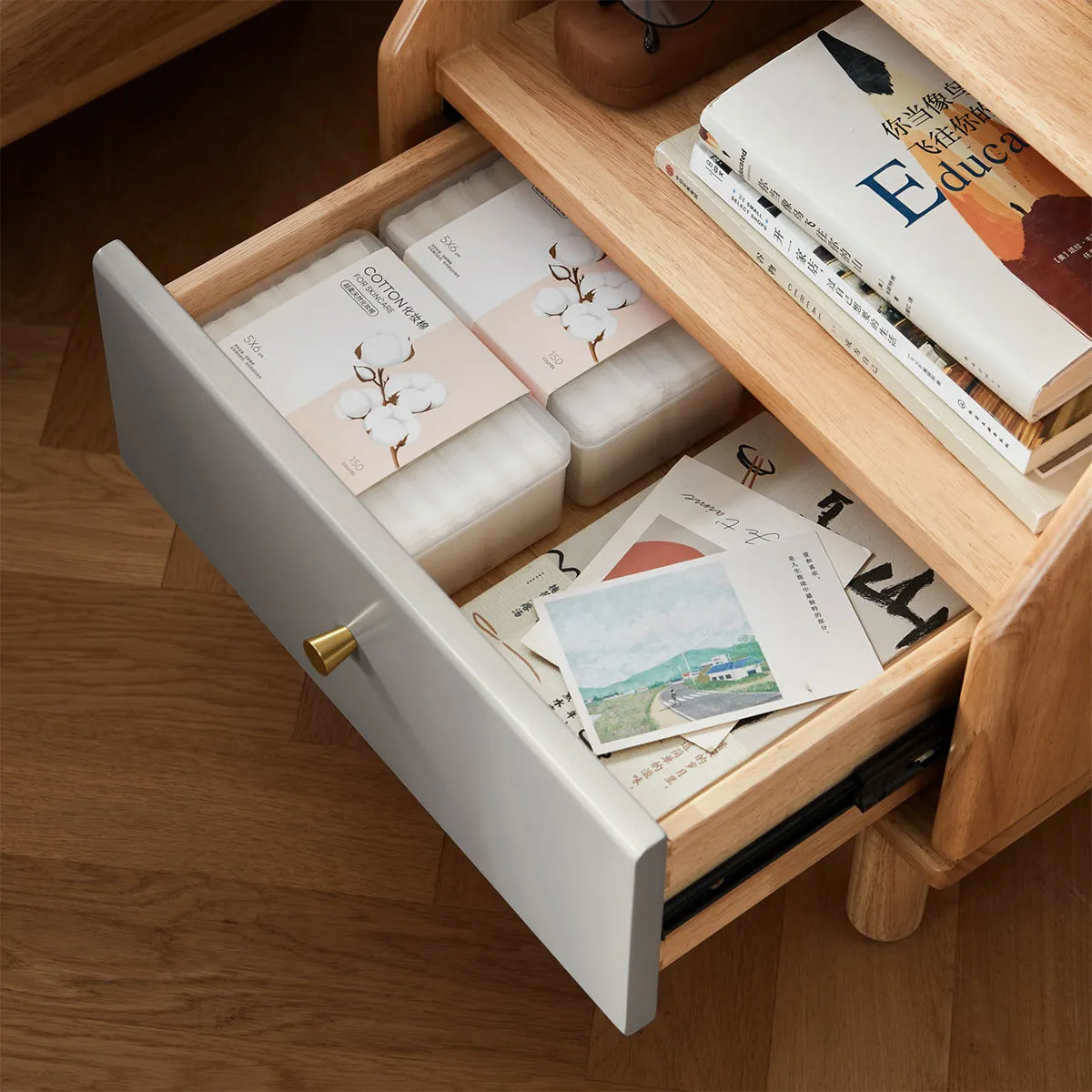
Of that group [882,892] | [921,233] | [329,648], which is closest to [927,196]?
[921,233]

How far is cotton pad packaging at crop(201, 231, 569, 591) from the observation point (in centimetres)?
100

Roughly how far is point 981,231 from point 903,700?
296 mm

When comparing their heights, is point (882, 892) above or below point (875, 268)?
below

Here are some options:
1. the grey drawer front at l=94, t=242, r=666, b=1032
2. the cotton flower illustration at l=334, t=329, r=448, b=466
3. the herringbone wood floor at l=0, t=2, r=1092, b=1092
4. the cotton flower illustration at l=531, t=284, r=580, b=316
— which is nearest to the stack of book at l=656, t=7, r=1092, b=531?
the cotton flower illustration at l=531, t=284, r=580, b=316

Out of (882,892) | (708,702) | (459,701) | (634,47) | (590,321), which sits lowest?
(882,892)

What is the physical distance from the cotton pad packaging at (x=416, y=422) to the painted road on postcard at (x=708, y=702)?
16 cm

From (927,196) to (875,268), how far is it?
0.07 m

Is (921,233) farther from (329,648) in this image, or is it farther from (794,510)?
(329,648)

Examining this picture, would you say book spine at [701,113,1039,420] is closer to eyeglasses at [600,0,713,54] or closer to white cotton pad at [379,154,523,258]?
eyeglasses at [600,0,713,54]

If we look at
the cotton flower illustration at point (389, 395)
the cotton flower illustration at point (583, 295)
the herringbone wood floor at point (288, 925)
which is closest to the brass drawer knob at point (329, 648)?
the cotton flower illustration at point (389, 395)

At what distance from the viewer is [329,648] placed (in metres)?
0.94

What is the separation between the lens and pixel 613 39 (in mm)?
1071

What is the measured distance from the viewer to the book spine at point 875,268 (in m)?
0.90

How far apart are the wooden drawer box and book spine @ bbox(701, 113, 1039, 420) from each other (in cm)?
15
